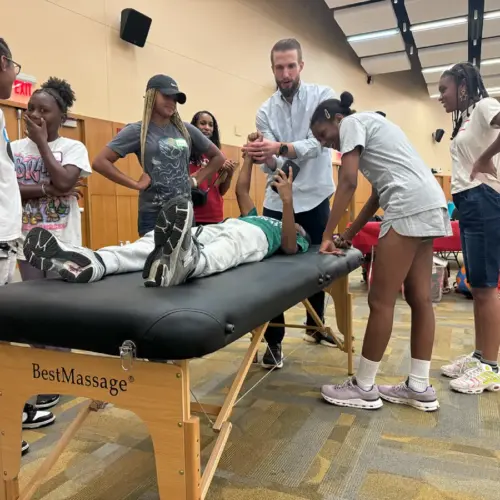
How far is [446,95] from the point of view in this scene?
1958 millimetres

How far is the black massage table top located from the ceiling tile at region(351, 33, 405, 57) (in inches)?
274

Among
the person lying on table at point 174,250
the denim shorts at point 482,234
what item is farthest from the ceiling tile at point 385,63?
the person lying on table at point 174,250

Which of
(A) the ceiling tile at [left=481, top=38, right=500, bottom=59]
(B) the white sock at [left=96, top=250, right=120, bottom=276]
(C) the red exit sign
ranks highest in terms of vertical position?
(A) the ceiling tile at [left=481, top=38, right=500, bottom=59]

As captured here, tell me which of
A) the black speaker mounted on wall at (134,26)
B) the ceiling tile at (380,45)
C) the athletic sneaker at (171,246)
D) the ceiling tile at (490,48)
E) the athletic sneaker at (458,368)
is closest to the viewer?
the athletic sneaker at (171,246)

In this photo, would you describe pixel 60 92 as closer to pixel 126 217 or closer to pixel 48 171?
pixel 48 171

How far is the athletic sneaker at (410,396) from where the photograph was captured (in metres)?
1.73

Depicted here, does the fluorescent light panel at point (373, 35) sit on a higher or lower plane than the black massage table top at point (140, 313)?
higher

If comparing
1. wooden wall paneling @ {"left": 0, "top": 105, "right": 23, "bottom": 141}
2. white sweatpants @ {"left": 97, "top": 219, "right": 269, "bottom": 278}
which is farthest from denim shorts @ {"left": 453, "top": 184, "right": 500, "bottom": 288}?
wooden wall paneling @ {"left": 0, "top": 105, "right": 23, "bottom": 141}

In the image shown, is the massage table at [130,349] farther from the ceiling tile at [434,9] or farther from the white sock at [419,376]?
the ceiling tile at [434,9]

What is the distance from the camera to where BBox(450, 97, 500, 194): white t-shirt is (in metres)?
1.84

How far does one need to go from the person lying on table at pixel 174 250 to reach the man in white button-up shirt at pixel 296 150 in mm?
407

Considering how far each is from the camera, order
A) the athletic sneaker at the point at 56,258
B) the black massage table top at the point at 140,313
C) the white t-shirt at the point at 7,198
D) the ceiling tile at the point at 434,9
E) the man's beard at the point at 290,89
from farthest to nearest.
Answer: the ceiling tile at the point at 434,9, the man's beard at the point at 290,89, the white t-shirt at the point at 7,198, the athletic sneaker at the point at 56,258, the black massage table top at the point at 140,313

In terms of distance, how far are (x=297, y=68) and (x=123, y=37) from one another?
2.99 meters

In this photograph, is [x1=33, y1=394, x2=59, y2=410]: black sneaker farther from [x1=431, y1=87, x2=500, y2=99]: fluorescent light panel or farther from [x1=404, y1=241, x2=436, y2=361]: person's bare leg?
[x1=431, y1=87, x2=500, y2=99]: fluorescent light panel
